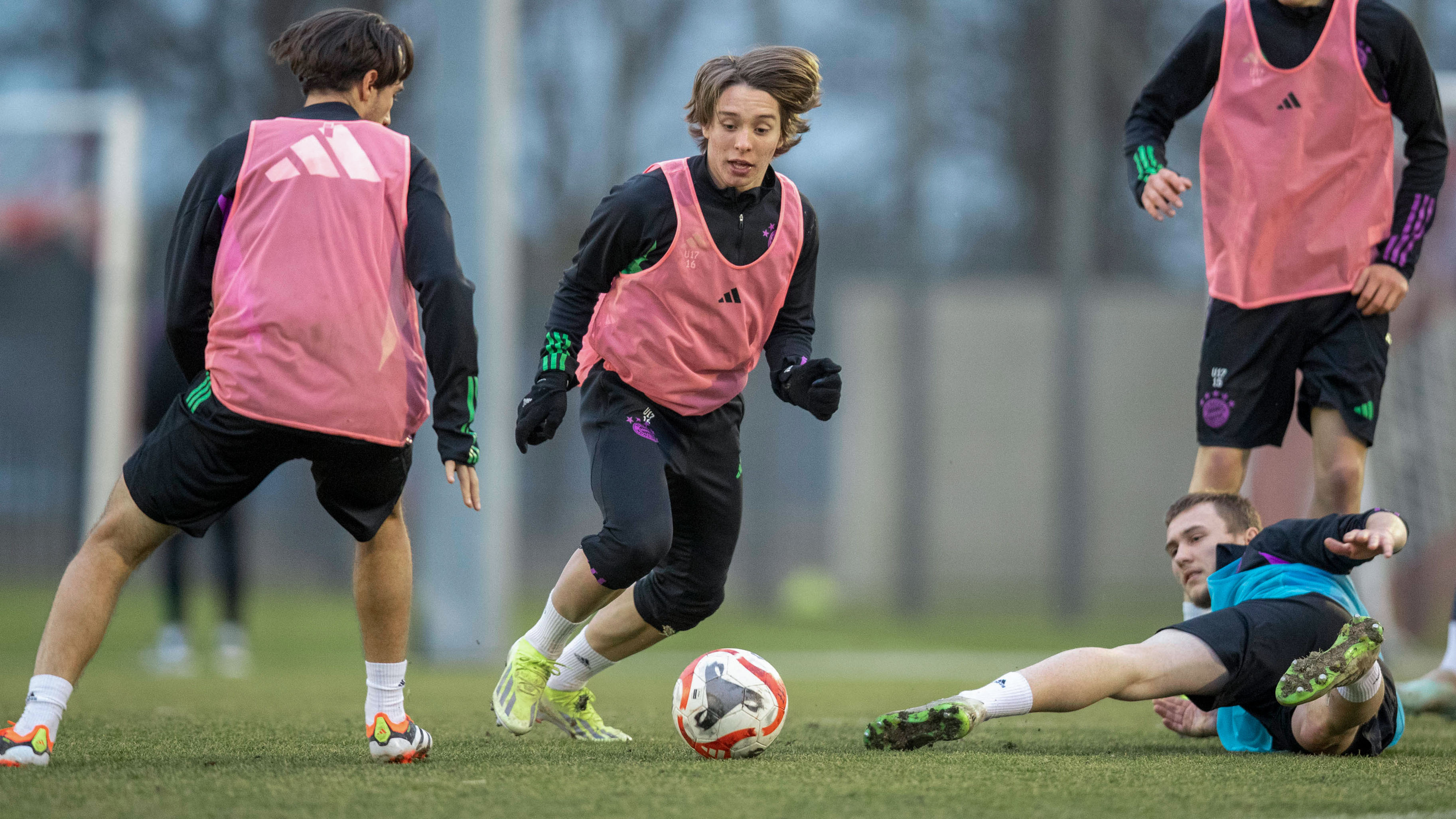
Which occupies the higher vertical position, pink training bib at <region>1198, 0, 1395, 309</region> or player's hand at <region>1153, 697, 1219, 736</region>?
pink training bib at <region>1198, 0, 1395, 309</region>

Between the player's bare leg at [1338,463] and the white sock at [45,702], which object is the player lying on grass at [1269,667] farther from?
the white sock at [45,702]

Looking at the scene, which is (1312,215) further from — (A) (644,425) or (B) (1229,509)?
(A) (644,425)

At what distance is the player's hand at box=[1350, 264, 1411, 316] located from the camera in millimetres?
4082

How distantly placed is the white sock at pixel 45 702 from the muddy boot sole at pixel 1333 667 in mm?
2619

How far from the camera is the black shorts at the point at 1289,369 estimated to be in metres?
4.09

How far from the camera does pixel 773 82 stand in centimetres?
385

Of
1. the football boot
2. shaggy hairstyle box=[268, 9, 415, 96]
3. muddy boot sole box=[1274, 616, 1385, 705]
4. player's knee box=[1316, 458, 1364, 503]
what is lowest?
the football boot

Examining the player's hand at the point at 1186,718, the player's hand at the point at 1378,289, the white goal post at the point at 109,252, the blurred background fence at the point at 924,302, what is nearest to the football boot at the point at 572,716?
the player's hand at the point at 1186,718

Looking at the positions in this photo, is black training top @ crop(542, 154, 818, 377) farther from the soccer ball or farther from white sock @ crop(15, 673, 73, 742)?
white sock @ crop(15, 673, 73, 742)

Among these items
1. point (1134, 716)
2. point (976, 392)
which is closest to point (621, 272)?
A: point (1134, 716)

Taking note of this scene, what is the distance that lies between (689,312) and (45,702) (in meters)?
1.80

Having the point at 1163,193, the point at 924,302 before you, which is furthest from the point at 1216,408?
the point at 924,302

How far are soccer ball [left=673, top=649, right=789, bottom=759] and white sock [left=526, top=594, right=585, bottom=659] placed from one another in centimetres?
48

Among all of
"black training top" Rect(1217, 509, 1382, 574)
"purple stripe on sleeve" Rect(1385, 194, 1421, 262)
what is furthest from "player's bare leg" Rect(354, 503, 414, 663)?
"purple stripe on sleeve" Rect(1385, 194, 1421, 262)
